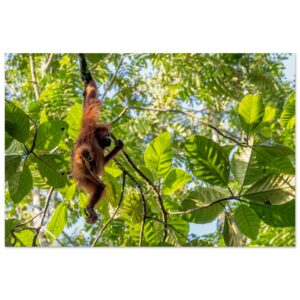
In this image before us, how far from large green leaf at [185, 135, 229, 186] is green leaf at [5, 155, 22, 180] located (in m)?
0.95

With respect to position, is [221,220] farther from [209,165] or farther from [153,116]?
[153,116]

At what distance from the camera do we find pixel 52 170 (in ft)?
9.43

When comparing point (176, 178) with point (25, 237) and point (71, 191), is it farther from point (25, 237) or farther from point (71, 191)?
point (25, 237)

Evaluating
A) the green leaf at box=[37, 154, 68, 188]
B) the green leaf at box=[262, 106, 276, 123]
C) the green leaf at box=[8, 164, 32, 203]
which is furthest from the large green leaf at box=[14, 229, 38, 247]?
the green leaf at box=[262, 106, 276, 123]

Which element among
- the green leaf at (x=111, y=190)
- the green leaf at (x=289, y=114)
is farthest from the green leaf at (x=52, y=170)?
the green leaf at (x=289, y=114)

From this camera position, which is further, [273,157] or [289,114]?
[289,114]

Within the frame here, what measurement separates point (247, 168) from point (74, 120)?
1.01 m

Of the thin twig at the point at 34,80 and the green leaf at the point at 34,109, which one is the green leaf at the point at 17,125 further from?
the thin twig at the point at 34,80

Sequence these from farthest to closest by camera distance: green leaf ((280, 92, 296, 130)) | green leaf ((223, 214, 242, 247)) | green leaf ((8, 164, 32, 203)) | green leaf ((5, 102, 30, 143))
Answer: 1. green leaf ((280, 92, 296, 130))
2. green leaf ((223, 214, 242, 247))
3. green leaf ((8, 164, 32, 203))
4. green leaf ((5, 102, 30, 143))

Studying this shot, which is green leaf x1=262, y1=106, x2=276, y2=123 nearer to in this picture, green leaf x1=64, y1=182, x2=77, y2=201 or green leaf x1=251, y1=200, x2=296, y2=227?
green leaf x1=251, y1=200, x2=296, y2=227

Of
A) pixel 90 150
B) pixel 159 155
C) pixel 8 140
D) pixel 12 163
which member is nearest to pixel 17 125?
pixel 8 140

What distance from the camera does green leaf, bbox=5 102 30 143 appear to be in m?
2.76
